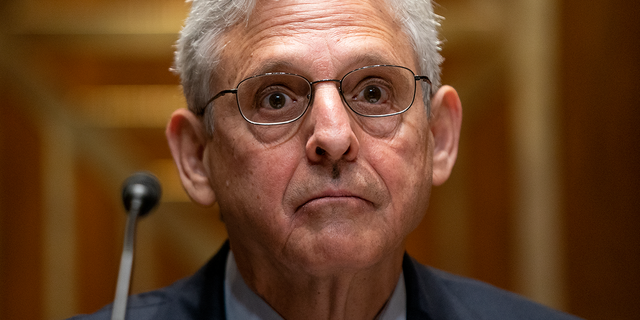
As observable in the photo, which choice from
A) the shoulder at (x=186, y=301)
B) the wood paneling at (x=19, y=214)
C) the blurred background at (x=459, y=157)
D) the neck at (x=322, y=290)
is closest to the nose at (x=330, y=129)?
the neck at (x=322, y=290)

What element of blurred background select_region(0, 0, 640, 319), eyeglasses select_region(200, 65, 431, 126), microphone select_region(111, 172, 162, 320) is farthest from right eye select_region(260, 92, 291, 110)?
blurred background select_region(0, 0, 640, 319)

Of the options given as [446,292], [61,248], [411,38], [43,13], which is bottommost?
[61,248]

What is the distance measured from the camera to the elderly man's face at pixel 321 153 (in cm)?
152

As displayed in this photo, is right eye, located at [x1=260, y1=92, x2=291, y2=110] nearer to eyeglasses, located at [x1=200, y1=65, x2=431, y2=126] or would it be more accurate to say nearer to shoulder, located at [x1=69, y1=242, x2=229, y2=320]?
eyeglasses, located at [x1=200, y1=65, x2=431, y2=126]

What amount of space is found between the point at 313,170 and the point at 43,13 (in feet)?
8.07

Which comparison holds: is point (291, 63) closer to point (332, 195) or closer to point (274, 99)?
point (274, 99)

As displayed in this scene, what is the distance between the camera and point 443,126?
1.91 metres

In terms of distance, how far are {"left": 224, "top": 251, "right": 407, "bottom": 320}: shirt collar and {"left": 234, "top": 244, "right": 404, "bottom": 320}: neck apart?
19 mm

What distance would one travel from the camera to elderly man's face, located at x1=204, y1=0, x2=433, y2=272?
4.97 ft

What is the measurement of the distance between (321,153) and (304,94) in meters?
0.17

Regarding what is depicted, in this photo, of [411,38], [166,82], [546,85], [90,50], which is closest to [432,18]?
[411,38]

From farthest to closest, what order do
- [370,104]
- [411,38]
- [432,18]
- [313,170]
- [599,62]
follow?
1. [599,62]
2. [432,18]
3. [411,38]
4. [370,104]
5. [313,170]

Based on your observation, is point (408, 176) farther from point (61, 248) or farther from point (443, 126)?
point (61, 248)

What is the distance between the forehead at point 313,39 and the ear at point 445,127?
0.22 meters
